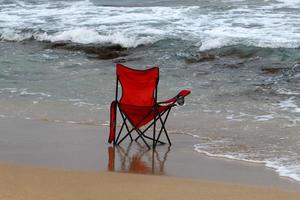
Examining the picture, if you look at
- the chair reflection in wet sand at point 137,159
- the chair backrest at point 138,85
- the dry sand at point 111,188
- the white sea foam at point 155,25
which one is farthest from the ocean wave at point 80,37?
Answer: the dry sand at point 111,188

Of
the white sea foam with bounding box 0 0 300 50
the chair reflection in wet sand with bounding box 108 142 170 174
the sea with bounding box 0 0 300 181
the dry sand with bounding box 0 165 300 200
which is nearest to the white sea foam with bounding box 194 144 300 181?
the sea with bounding box 0 0 300 181

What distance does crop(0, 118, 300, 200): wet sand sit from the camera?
16.0 feet

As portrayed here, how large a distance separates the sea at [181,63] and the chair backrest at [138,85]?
0.64 m

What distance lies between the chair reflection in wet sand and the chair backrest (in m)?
0.47

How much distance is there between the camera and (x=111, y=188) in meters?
4.98

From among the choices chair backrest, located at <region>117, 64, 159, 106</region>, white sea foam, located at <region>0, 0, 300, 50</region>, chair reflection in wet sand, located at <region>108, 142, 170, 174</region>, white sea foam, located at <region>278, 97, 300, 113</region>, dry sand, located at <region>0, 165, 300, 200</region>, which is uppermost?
chair backrest, located at <region>117, 64, 159, 106</region>

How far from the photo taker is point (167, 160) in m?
6.26

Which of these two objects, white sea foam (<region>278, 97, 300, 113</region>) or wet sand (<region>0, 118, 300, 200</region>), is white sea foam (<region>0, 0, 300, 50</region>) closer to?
white sea foam (<region>278, 97, 300, 113</region>)

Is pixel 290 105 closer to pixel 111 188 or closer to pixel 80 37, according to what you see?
pixel 111 188

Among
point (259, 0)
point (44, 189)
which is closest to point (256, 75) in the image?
point (44, 189)

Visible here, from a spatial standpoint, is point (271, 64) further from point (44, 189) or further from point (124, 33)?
point (44, 189)

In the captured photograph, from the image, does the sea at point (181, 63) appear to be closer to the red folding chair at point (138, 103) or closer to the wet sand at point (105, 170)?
the wet sand at point (105, 170)

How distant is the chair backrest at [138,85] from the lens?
6.74 m

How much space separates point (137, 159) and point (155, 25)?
1057cm
